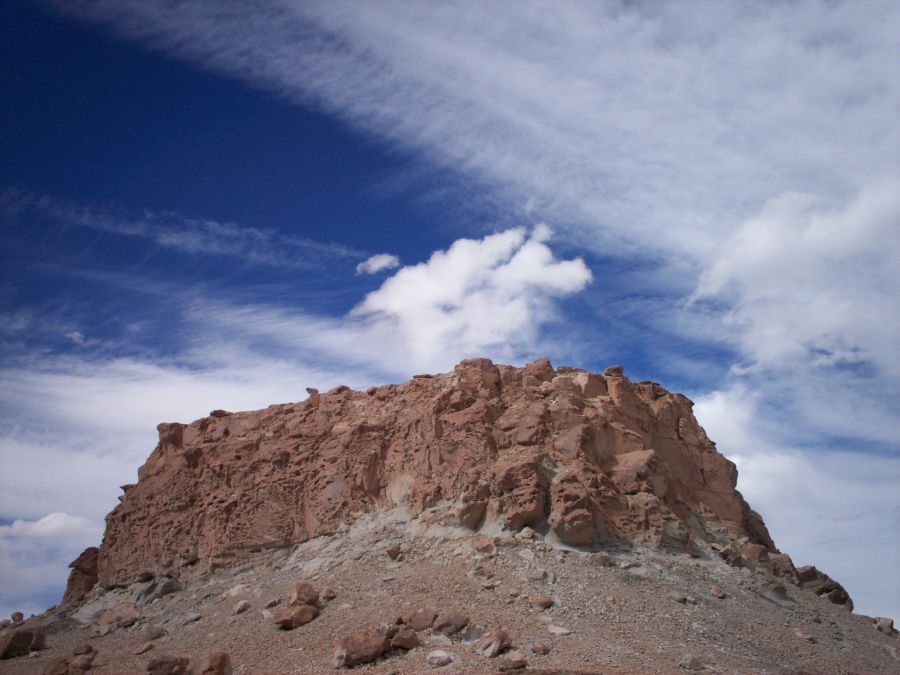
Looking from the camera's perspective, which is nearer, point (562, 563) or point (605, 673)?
point (605, 673)

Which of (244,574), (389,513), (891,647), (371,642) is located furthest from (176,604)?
(891,647)

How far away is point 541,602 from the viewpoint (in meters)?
19.1

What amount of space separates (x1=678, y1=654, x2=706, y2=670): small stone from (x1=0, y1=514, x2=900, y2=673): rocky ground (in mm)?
24

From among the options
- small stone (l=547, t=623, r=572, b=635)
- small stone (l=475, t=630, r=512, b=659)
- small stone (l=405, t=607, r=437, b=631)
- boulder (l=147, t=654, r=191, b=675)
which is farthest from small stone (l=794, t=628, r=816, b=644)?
boulder (l=147, t=654, r=191, b=675)

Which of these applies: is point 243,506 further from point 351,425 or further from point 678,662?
point 678,662

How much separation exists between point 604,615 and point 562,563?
7.98ft

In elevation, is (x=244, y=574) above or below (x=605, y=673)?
above

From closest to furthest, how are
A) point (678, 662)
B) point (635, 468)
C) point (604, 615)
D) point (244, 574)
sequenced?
point (678, 662), point (604, 615), point (635, 468), point (244, 574)

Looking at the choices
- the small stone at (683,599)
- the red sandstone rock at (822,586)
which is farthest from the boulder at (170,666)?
the red sandstone rock at (822,586)

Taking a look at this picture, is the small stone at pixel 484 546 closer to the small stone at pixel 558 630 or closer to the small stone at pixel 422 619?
the small stone at pixel 422 619

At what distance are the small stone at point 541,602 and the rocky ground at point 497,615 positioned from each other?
5 centimetres

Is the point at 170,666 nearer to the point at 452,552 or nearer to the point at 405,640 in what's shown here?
the point at 405,640

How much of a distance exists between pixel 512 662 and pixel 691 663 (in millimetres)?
3891

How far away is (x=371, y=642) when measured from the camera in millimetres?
17344
